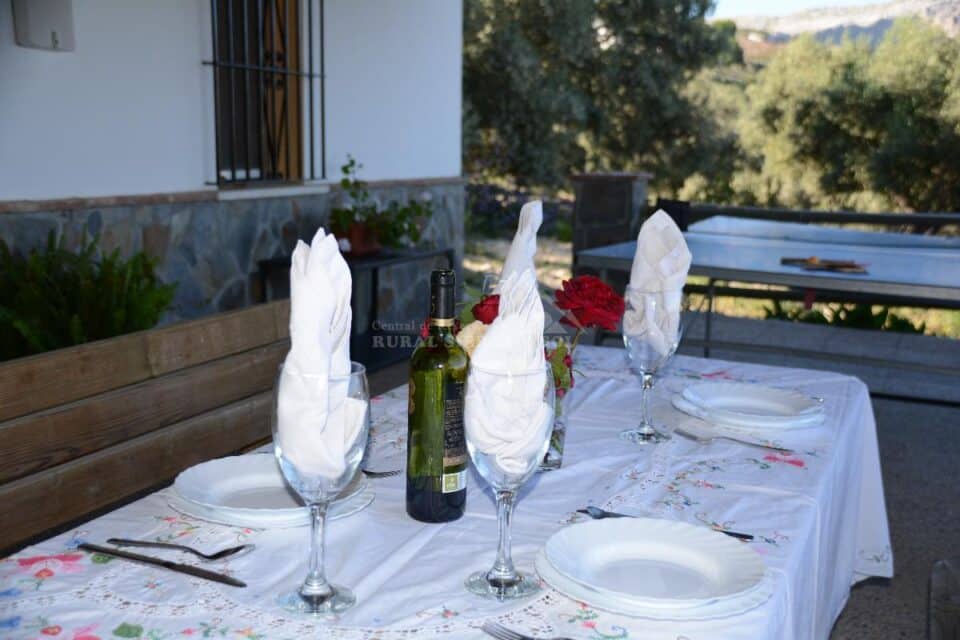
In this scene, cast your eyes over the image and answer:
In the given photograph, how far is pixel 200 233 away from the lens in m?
4.19

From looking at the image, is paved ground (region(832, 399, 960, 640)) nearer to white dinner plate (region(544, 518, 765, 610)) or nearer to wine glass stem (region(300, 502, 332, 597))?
white dinner plate (region(544, 518, 765, 610))

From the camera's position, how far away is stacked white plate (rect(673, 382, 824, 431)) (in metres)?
1.68

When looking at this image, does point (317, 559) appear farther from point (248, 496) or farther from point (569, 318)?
point (569, 318)

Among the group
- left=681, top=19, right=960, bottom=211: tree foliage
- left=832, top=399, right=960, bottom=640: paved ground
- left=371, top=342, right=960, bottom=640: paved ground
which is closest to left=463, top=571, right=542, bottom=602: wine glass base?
left=832, top=399, right=960, bottom=640: paved ground

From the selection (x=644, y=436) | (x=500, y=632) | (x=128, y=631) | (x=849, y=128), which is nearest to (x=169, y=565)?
(x=128, y=631)

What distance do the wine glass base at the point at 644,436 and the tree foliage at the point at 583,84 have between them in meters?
10.1

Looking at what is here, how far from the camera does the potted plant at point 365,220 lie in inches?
191

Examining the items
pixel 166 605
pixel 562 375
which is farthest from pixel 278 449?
pixel 562 375

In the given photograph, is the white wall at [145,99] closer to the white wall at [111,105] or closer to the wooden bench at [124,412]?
the white wall at [111,105]

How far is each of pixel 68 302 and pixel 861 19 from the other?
1326cm

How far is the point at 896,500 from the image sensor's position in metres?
3.42

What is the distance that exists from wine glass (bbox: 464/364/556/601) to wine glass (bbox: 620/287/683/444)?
0.63 m

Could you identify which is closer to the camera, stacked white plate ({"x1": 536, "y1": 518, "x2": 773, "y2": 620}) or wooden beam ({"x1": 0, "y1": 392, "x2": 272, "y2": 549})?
stacked white plate ({"x1": 536, "y1": 518, "x2": 773, "y2": 620})

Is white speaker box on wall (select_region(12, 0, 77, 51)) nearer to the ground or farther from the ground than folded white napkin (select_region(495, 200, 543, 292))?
farther from the ground
